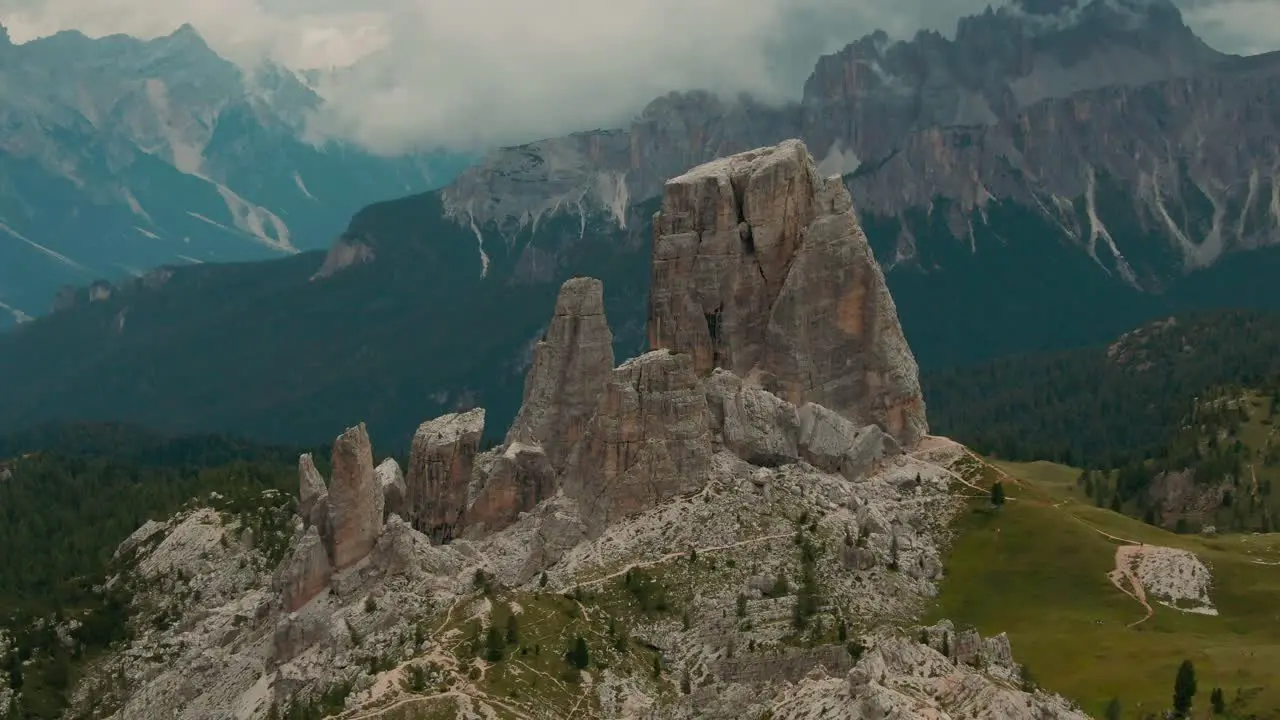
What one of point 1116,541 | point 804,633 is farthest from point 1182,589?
point 804,633

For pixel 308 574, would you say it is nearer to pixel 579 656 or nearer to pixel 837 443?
pixel 579 656

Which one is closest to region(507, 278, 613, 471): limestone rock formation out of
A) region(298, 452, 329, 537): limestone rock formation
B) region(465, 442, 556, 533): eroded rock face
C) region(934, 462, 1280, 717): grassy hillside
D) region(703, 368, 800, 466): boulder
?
region(465, 442, 556, 533): eroded rock face

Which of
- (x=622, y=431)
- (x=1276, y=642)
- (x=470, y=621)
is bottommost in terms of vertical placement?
(x=1276, y=642)

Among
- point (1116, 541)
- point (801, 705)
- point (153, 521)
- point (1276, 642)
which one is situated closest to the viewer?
point (801, 705)

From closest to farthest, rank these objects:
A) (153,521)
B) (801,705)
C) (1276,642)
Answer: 1. (801,705)
2. (1276,642)
3. (153,521)

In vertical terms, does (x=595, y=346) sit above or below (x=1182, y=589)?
above

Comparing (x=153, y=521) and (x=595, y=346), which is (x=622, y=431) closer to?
(x=595, y=346)

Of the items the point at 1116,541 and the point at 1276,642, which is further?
the point at 1116,541
